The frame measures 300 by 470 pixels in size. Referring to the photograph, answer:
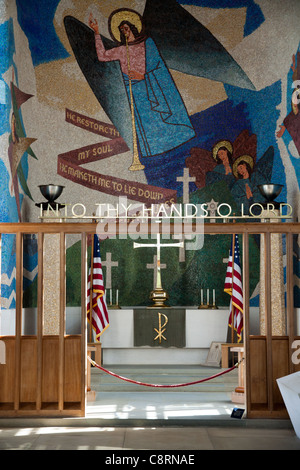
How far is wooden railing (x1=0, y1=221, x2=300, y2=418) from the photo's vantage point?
767 centimetres

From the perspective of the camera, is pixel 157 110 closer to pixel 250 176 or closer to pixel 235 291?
pixel 250 176

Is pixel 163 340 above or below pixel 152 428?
above

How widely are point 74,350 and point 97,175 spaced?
6.62 meters

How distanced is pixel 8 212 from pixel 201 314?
457cm

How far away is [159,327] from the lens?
1210 centimetres

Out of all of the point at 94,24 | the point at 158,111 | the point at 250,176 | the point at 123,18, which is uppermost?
the point at 123,18

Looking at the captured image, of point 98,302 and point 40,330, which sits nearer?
point 40,330

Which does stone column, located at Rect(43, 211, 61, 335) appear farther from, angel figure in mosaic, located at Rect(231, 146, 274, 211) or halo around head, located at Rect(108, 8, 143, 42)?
halo around head, located at Rect(108, 8, 143, 42)

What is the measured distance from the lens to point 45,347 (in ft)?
25.7

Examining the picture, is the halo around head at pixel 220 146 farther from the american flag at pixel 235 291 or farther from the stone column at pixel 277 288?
the stone column at pixel 277 288

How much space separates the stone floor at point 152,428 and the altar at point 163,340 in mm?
2654

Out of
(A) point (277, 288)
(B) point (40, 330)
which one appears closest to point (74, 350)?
(B) point (40, 330)

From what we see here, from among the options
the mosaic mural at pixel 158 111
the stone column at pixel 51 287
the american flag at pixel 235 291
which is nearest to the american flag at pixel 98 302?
the stone column at pixel 51 287
